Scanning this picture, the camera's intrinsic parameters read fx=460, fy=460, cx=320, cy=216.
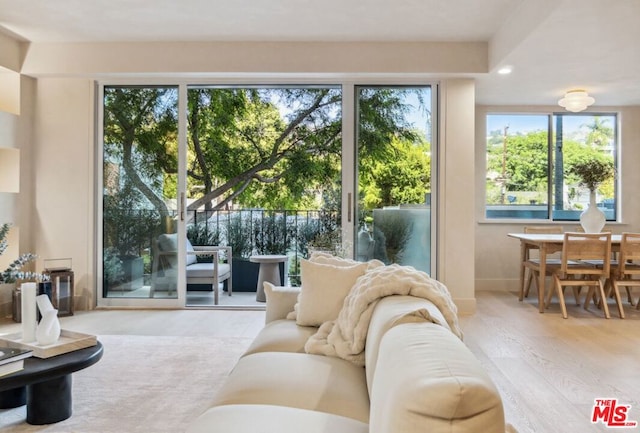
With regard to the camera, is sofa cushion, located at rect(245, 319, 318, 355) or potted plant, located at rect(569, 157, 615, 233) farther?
potted plant, located at rect(569, 157, 615, 233)

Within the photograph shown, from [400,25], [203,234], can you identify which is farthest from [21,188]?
[400,25]

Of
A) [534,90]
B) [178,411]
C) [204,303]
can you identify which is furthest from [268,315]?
[534,90]

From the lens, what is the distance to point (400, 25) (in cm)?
418

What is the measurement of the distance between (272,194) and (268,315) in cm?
441

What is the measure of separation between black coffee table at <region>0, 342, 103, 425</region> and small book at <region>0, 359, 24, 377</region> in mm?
26

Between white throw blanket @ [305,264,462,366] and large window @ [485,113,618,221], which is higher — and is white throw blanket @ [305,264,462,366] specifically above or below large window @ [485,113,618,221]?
below

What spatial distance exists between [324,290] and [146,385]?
1.28m

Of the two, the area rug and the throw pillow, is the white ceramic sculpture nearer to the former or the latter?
the area rug

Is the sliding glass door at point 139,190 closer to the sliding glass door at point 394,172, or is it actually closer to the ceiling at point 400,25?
the ceiling at point 400,25

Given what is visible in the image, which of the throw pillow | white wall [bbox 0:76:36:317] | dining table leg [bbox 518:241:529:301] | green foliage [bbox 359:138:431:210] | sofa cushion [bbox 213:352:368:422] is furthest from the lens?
dining table leg [bbox 518:241:529:301]

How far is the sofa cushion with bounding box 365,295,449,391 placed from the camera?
1427mm

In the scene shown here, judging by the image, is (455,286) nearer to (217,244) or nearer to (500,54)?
(500,54)

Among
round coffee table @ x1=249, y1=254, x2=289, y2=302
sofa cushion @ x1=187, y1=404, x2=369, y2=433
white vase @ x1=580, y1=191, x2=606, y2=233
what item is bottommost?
round coffee table @ x1=249, y1=254, x2=289, y2=302

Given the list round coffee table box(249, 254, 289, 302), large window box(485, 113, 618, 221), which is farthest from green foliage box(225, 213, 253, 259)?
large window box(485, 113, 618, 221)
